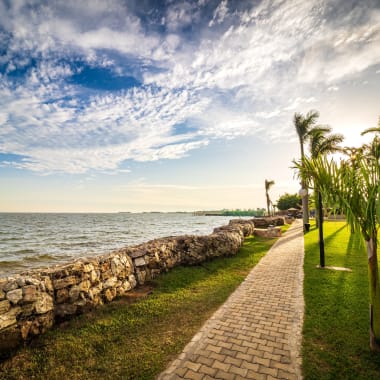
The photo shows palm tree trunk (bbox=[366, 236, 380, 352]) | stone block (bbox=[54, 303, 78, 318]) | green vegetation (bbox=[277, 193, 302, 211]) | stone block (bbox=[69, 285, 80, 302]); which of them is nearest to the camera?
palm tree trunk (bbox=[366, 236, 380, 352])

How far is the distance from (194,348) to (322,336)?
2.51m

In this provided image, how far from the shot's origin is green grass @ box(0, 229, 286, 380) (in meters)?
3.60

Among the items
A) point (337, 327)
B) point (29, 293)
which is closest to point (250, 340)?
point (337, 327)

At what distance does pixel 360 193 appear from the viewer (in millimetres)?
3389

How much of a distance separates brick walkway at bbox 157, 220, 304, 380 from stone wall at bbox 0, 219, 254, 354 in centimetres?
283

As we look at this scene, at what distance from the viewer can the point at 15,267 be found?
12828 mm

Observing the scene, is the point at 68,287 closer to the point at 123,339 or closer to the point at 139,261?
the point at 123,339

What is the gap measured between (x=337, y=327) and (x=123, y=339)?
439 centimetres

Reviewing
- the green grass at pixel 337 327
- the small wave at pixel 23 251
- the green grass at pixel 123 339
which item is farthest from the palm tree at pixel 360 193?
the small wave at pixel 23 251

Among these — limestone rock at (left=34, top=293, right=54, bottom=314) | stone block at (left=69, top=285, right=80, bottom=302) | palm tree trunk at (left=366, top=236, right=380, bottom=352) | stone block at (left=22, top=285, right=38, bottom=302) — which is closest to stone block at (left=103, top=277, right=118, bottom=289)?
stone block at (left=69, top=285, right=80, bottom=302)

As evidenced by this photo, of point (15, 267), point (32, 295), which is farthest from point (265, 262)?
point (15, 267)

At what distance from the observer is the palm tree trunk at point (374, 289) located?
3586 millimetres

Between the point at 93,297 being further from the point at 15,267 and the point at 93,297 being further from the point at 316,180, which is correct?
the point at 15,267

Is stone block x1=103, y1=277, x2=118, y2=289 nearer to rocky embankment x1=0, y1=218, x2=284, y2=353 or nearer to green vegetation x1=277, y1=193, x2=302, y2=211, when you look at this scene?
rocky embankment x1=0, y1=218, x2=284, y2=353
